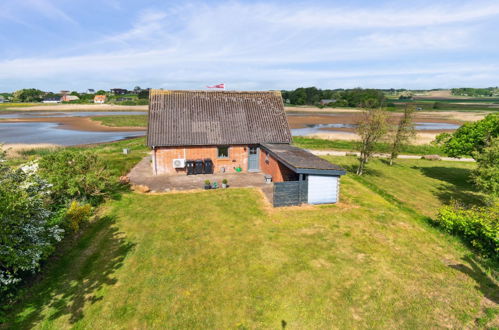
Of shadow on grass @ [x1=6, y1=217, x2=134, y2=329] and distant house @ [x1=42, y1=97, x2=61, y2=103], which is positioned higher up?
distant house @ [x1=42, y1=97, x2=61, y2=103]

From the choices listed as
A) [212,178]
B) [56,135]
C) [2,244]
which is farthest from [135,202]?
[56,135]

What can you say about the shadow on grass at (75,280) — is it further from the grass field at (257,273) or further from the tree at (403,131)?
the tree at (403,131)

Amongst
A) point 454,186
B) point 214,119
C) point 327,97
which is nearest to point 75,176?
point 214,119

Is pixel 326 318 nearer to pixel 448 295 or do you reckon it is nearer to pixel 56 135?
pixel 448 295

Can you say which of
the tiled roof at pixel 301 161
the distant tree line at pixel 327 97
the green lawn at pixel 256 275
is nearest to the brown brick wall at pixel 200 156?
the tiled roof at pixel 301 161

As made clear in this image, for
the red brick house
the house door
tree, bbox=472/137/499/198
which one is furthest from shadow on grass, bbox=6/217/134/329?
tree, bbox=472/137/499/198

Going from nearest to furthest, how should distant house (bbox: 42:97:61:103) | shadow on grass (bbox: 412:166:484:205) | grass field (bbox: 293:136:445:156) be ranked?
shadow on grass (bbox: 412:166:484:205), grass field (bbox: 293:136:445:156), distant house (bbox: 42:97:61:103)

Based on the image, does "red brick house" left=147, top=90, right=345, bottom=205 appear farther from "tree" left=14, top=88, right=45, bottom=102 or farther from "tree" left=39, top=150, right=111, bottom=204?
"tree" left=14, top=88, right=45, bottom=102
